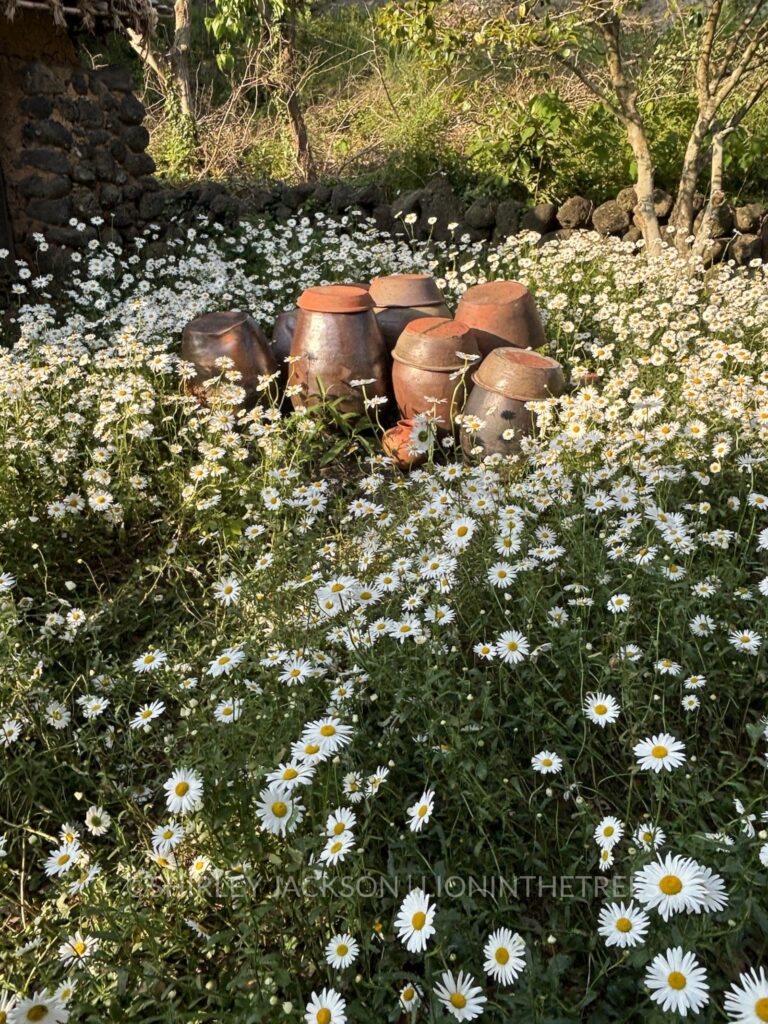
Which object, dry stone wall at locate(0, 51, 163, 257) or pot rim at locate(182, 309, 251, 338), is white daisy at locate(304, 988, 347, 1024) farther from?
dry stone wall at locate(0, 51, 163, 257)

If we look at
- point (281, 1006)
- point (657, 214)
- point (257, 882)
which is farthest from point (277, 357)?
point (657, 214)

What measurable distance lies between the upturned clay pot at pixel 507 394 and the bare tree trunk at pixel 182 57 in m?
7.92

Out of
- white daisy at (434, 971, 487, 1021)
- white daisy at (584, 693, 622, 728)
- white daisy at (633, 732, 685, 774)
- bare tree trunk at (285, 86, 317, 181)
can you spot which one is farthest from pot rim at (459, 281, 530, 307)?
bare tree trunk at (285, 86, 317, 181)

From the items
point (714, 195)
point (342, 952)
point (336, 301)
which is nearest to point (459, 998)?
point (342, 952)

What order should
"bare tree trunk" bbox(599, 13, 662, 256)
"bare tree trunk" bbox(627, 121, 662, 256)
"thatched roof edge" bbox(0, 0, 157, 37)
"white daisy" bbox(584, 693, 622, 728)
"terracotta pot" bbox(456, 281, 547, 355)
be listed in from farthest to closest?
"bare tree trunk" bbox(627, 121, 662, 256)
"bare tree trunk" bbox(599, 13, 662, 256)
"thatched roof edge" bbox(0, 0, 157, 37)
"terracotta pot" bbox(456, 281, 547, 355)
"white daisy" bbox(584, 693, 622, 728)

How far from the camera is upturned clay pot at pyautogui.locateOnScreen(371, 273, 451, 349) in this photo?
4293mm

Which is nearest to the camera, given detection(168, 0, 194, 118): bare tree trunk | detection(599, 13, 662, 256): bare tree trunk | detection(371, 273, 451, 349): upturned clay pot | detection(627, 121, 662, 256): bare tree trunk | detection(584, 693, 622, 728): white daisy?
detection(584, 693, 622, 728): white daisy

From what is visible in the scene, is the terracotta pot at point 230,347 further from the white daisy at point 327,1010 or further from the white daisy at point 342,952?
the white daisy at point 327,1010

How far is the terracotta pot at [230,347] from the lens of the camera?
4.03 m

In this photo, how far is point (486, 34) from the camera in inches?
200

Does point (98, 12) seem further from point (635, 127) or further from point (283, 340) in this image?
point (635, 127)

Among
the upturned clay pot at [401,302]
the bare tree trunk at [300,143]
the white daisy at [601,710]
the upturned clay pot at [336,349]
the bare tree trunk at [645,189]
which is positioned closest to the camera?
the white daisy at [601,710]

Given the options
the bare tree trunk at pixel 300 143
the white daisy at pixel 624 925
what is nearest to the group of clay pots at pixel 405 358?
the white daisy at pixel 624 925

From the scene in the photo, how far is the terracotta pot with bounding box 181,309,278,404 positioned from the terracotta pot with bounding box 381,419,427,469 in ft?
2.22
